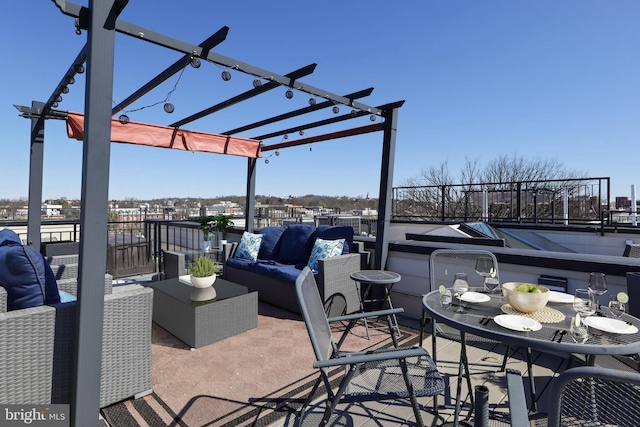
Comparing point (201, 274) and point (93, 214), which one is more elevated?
point (93, 214)

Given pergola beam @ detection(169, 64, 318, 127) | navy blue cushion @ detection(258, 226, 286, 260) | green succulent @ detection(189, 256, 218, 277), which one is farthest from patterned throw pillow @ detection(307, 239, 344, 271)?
pergola beam @ detection(169, 64, 318, 127)

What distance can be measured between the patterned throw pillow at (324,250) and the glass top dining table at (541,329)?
205cm

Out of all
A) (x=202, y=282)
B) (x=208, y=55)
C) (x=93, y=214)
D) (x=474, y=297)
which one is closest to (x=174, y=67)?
(x=208, y=55)

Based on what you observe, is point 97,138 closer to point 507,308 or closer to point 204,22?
point 507,308

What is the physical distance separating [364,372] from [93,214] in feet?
5.62

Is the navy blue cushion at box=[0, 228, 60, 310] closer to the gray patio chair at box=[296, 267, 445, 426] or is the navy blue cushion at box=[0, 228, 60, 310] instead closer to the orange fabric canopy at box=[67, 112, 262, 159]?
the gray patio chair at box=[296, 267, 445, 426]

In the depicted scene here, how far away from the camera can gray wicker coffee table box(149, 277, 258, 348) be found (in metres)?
2.86

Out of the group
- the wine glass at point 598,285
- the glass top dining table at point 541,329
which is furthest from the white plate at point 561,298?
the wine glass at point 598,285

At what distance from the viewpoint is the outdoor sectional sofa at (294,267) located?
3488mm

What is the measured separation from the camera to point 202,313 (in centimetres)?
286

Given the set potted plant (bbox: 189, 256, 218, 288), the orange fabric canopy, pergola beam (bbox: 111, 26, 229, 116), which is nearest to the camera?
pergola beam (bbox: 111, 26, 229, 116)

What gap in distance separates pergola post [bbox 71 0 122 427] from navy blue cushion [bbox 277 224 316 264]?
2882 mm

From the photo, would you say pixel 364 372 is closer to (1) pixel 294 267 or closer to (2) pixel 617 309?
(2) pixel 617 309

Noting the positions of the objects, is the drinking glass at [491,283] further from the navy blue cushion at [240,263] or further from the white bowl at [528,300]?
the navy blue cushion at [240,263]
